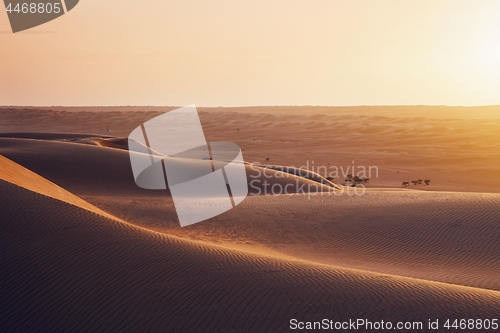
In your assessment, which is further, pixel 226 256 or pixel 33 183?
pixel 33 183

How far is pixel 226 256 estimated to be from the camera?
10.1 meters

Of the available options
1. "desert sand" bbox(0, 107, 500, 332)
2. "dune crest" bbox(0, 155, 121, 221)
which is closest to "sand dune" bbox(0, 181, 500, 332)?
"desert sand" bbox(0, 107, 500, 332)

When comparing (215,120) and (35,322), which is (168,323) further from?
(215,120)

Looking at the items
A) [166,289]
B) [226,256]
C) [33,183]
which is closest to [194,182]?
[33,183]

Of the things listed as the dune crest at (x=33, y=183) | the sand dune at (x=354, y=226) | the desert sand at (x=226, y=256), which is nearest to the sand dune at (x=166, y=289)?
the desert sand at (x=226, y=256)

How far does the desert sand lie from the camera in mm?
7602

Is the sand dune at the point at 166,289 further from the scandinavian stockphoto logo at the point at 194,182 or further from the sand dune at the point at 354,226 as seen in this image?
the scandinavian stockphoto logo at the point at 194,182

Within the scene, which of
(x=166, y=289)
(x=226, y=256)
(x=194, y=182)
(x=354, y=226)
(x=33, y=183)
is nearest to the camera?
(x=166, y=289)

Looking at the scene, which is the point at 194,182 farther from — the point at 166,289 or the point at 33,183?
the point at 166,289

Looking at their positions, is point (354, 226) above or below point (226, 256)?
below

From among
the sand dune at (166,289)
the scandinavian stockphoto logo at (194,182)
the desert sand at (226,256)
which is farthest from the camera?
the scandinavian stockphoto logo at (194,182)

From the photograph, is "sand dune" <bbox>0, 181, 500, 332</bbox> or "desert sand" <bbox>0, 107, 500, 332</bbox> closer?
"sand dune" <bbox>0, 181, 500, 332</bbox>

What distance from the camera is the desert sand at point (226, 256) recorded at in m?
7.60

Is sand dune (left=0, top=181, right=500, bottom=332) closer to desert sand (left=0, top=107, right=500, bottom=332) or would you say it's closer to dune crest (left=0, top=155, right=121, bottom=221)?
desert sand (left=0, top=107, right=500, bottom=332)
